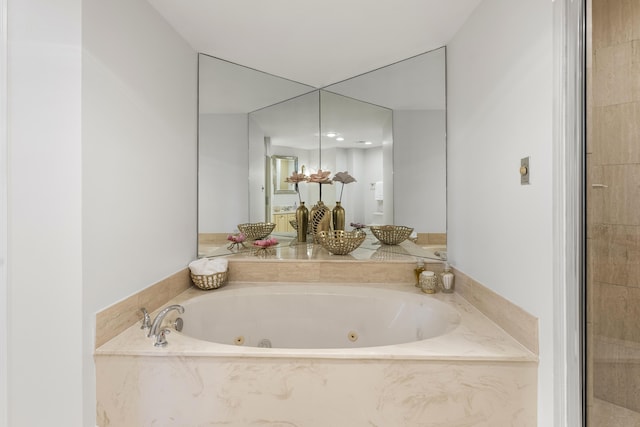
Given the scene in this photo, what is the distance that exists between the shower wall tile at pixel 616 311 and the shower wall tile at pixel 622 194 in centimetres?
22

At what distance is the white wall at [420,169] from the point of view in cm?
212

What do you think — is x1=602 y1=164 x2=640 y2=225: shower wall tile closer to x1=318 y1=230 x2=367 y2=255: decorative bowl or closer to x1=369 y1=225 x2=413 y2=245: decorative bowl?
x1=369 y1=225 x2=413 y2=245: decorative bowl

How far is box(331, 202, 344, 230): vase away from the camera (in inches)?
105

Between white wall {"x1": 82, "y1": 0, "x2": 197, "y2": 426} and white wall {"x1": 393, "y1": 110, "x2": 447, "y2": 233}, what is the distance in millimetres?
1484

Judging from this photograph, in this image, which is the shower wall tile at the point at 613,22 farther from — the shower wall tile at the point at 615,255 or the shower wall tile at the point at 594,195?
the shower wall tile at the point at 615,255

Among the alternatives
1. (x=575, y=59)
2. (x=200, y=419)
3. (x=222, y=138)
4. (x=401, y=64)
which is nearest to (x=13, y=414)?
(x=200, y=419)

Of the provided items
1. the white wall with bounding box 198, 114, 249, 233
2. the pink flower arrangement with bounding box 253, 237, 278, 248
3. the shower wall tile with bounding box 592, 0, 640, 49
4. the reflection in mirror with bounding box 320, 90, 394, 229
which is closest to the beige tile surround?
the pink flower arrangement with bounding box 253, 237, 278, 248

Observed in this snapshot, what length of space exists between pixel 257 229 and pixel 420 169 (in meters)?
1.35

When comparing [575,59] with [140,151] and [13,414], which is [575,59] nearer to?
[140,151]

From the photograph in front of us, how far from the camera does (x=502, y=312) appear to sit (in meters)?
1.42

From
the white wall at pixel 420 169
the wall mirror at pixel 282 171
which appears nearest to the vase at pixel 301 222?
the wall mirror at pixel 282 171

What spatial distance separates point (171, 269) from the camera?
1.90m

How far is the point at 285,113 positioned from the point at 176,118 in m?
1.00

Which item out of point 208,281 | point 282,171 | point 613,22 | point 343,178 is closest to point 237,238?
point 208,281
